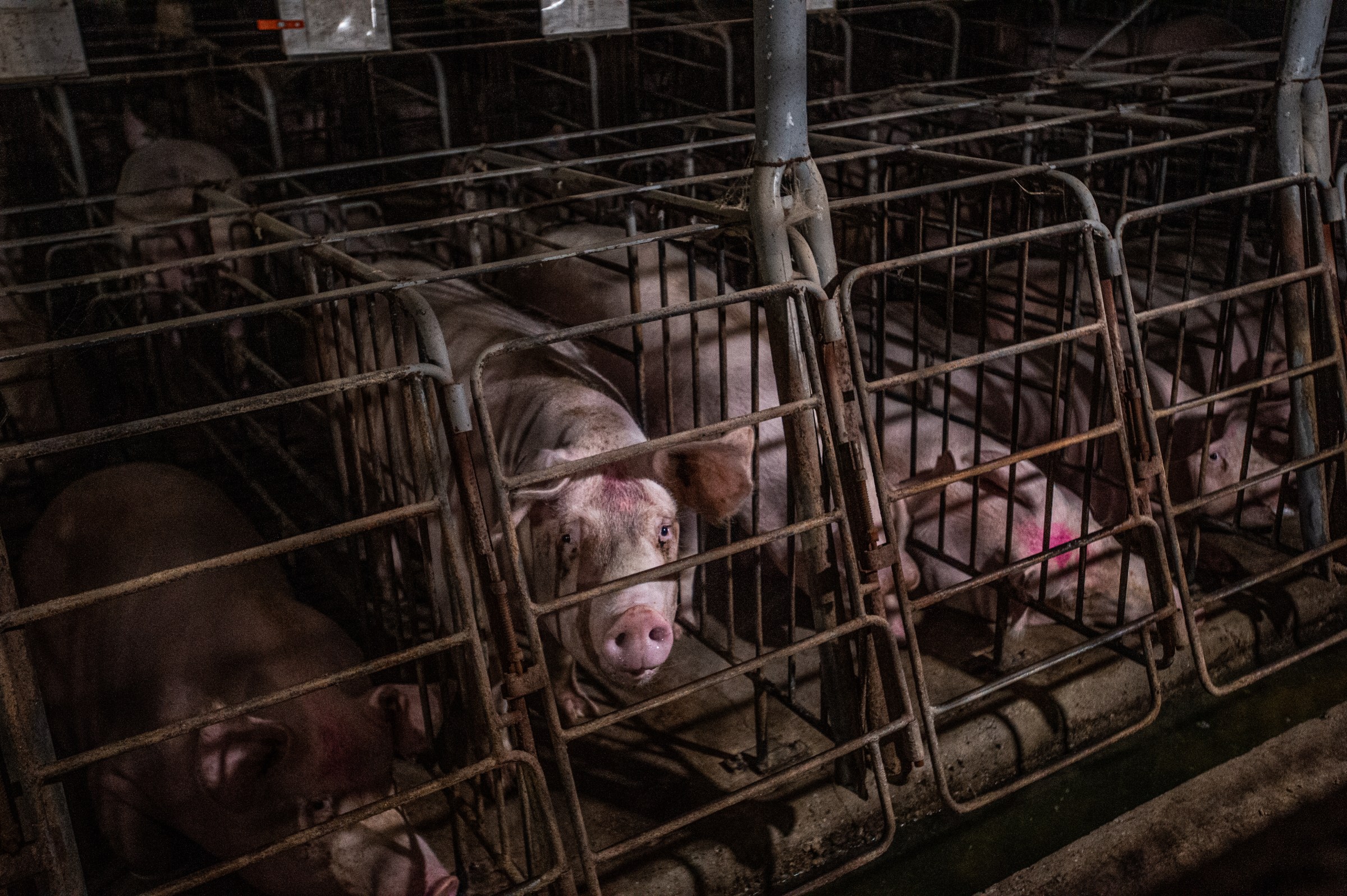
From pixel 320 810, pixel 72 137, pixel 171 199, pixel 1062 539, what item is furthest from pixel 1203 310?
pixel 171 199

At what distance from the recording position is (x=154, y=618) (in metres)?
Result: 3.15

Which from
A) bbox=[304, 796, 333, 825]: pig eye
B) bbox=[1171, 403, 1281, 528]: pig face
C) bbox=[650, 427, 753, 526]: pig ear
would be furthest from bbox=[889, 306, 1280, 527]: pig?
bbox=[304, 796, 333, 825]: pig eye

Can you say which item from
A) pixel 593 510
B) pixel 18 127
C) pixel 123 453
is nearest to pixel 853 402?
pixel 593 510

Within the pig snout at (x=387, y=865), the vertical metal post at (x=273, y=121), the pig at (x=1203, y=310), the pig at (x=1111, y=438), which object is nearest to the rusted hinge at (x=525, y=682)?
the pig snout at (x=387, y=865)

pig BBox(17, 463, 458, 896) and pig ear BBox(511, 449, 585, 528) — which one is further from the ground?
pig ear BBox(511, 449, 585, 528)

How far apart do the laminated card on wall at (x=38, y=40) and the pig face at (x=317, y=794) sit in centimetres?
237

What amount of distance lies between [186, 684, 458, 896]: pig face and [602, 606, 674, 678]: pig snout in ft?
1.68

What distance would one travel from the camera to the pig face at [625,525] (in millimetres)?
2900

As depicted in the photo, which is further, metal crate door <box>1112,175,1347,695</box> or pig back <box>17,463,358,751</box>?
metal crate door <box>1112,175,1347,695</box>

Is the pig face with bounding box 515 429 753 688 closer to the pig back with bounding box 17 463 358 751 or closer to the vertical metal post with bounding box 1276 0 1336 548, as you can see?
the pig back with bounding box 17 463 358 751

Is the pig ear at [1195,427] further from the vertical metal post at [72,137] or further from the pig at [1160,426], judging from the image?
the vertical metal post at [72,137]

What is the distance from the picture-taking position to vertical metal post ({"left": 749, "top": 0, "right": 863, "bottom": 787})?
2529mm

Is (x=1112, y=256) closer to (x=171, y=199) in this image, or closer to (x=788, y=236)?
(x=788, y=236)

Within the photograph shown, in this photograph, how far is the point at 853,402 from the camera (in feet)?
9.93
